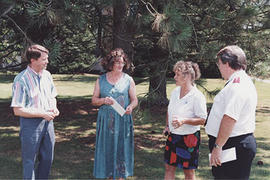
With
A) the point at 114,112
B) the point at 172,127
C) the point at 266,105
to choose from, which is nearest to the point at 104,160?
the point at 114,112

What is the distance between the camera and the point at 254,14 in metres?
4.24

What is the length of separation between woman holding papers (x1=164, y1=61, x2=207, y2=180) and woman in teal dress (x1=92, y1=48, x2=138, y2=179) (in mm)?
522

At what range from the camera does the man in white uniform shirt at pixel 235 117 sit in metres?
2.44

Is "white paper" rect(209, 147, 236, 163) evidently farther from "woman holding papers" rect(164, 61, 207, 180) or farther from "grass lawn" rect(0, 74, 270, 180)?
"grass lawn" rect(0, 74, 270, 180)

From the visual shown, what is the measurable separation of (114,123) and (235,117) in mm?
1484

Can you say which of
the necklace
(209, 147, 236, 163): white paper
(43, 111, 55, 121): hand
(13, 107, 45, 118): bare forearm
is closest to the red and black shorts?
(209, 147, 236, 163): white paper

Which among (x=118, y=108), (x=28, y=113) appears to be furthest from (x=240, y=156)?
(x=28, y=113)

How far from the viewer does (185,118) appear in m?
3.16

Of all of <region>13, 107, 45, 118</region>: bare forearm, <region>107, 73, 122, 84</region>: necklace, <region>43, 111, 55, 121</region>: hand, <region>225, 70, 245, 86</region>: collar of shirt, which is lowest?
<region>43, 111, 55, 121</region>: hand

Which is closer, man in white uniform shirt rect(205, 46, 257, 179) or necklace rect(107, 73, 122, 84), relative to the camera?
man in white uniform shirt rect(205, 46, 257, 179)

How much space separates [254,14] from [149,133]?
11.2 ft

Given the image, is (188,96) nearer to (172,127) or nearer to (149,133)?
(172,127)

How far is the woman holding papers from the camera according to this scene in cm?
316

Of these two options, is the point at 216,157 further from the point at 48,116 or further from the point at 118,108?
the point at 48,116
